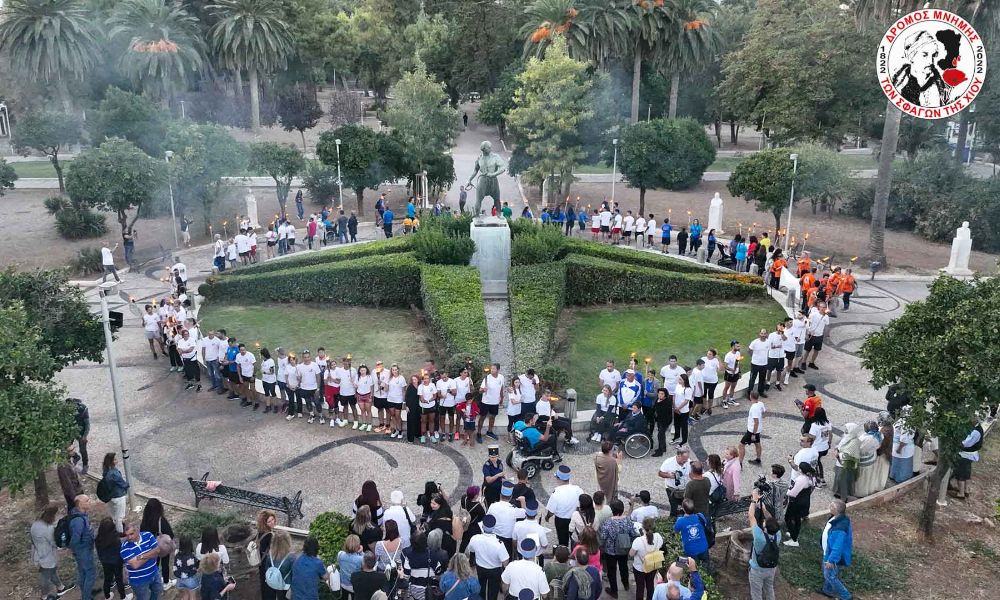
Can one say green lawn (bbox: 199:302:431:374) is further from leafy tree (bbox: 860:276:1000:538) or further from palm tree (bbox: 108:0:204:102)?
palm tree (bbox: 108:0:204:102)

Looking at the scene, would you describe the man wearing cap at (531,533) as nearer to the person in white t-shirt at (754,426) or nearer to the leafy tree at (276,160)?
the person in white t-shirt at (754,426)

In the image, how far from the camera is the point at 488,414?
1590cm

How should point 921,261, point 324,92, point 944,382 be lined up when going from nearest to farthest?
1. point 944,382
2. point 921,261
3. point 324,92

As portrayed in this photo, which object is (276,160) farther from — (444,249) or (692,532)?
(692,532)

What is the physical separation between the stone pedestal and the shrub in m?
19.5

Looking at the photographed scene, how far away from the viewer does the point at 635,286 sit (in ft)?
76.5

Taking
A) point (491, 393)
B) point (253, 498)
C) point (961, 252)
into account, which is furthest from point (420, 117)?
point (253, 498)

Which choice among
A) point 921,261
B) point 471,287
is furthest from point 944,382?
point 921,261

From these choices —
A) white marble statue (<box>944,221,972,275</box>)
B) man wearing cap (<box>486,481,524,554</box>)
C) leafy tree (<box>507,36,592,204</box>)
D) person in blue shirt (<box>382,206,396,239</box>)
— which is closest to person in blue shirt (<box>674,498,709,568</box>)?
man wearing cap (<box>486,481,524,554</box>)

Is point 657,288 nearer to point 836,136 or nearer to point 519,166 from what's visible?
point 519,166

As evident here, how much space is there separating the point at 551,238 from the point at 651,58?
24404mm

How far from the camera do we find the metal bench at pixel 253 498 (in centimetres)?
1247

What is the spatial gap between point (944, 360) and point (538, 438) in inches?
253

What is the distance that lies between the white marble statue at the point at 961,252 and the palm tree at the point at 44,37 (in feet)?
144
